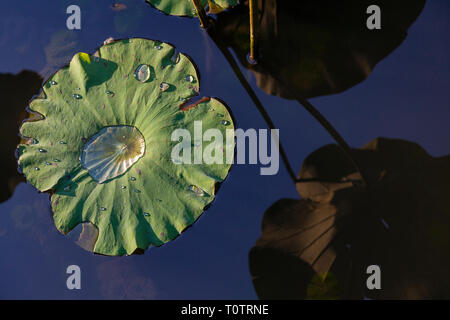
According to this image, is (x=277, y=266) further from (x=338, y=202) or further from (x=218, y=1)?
(x=218, y=1)

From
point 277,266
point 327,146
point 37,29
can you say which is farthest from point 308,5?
point 37,29

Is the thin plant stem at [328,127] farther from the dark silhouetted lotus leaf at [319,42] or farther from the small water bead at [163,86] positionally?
the small water bead at [163,86]

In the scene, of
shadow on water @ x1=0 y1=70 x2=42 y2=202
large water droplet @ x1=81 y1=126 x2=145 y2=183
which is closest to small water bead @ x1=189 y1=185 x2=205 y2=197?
large water droplet @ x1=81 y1=126 x2=145 y2=183

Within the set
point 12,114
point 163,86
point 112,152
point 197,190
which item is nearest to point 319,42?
point 163,86

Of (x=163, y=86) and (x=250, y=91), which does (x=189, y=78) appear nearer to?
(x=163, y=86)

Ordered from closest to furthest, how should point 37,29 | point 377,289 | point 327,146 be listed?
point 377,289
point 327,146
point 37,29

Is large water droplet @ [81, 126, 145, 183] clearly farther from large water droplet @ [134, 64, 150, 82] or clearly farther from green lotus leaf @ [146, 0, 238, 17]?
green lotus leaf @ [146, 0, 238, 17]

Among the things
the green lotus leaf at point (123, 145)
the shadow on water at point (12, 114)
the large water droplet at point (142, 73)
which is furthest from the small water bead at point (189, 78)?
the shadow on water at point (12, 114)
